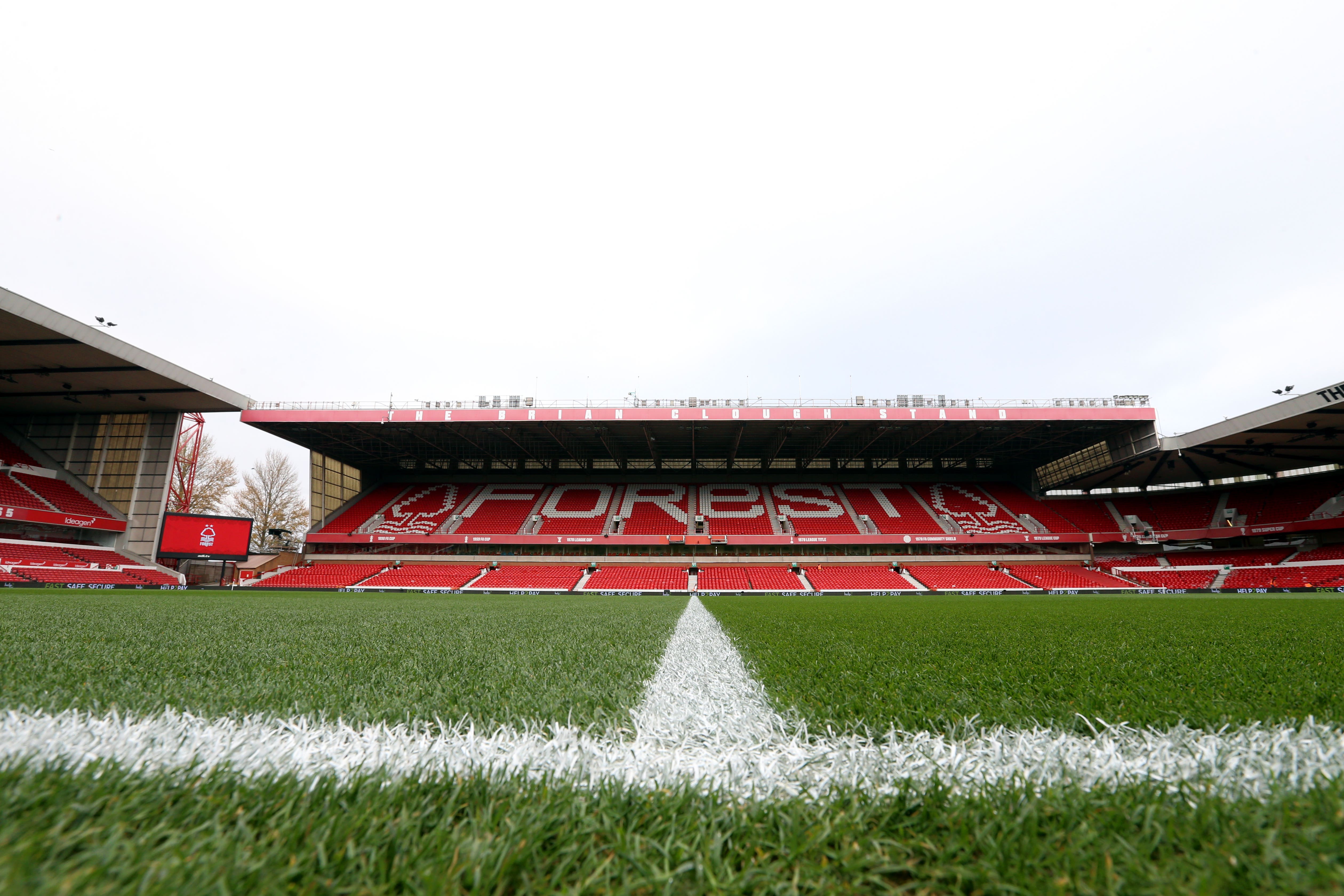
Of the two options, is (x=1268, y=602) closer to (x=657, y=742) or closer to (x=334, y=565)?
(x=657, y=742)

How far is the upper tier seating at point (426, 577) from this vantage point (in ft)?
62.2

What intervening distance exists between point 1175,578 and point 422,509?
1217 inches

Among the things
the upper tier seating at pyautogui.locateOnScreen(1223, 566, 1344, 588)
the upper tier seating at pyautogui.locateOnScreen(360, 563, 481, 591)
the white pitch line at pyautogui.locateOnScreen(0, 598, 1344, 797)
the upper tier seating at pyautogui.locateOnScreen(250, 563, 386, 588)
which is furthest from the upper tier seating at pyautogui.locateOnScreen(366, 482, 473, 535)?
the upper tier seating at pyautogui.locateOnScreen(1223, 566, 1344, 588)

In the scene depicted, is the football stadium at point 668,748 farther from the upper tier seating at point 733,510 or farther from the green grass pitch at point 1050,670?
the upper tier seating at point 733,510

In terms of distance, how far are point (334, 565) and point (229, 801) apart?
2613 centimetres

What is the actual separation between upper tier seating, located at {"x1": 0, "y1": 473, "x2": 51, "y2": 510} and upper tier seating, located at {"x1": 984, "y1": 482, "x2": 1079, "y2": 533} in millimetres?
36067

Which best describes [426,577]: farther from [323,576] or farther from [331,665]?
[331,665]

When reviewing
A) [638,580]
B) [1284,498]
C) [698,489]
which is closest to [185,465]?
[638,580]

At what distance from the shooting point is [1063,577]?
2081 centimetres

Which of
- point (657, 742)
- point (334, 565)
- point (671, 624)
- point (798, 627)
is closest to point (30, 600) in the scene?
point (671, 624)

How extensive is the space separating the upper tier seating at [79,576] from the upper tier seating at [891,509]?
86.2 ft

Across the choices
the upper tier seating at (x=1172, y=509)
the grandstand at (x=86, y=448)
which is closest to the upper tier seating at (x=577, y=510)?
the grandstand at (x=86, y=448)

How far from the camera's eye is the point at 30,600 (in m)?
6.66

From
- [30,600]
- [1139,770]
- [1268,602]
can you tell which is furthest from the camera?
[1268,602]
